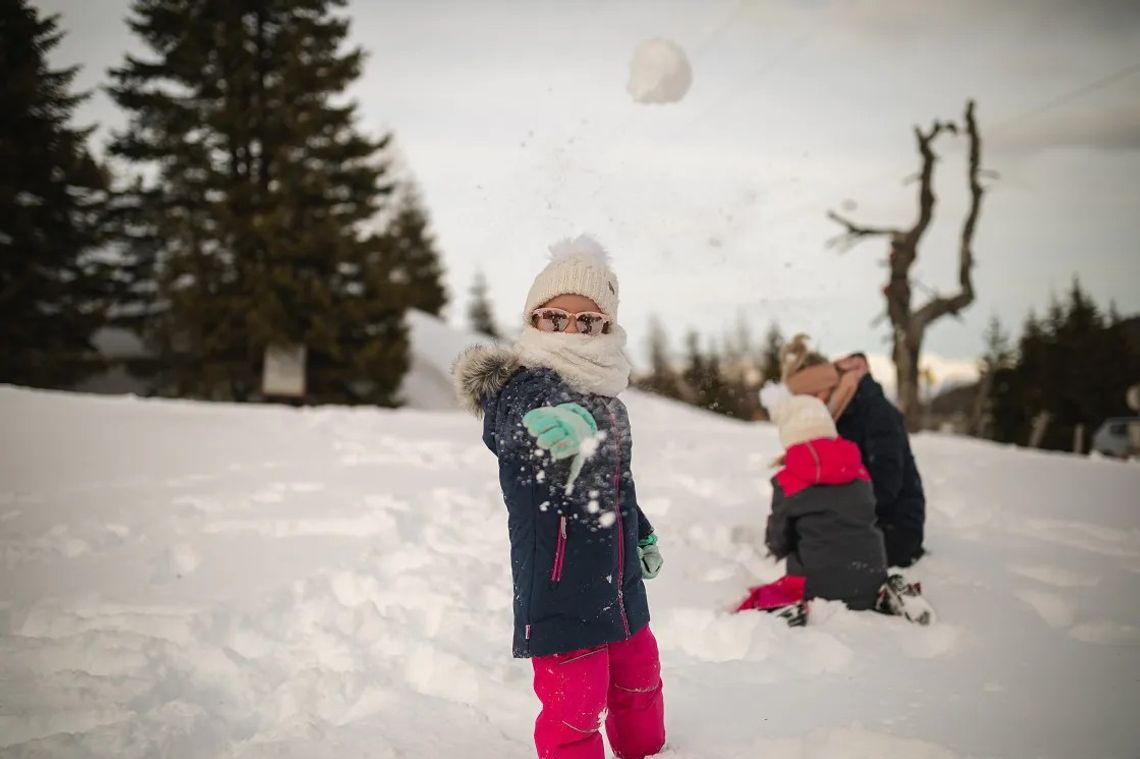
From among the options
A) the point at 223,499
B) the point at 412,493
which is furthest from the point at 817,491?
the point at 223,499

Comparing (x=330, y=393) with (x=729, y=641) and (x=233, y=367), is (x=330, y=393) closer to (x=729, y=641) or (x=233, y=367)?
(x=233, y=367)

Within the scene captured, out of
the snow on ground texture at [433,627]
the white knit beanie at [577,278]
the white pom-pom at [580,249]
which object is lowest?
the snow on ground texture at [433,627]

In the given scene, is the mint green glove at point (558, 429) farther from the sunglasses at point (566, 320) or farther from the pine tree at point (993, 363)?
the pine tree at point (993, 363)

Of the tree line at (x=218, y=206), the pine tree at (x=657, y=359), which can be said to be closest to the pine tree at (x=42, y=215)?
the tree line at (x=218, y=206)

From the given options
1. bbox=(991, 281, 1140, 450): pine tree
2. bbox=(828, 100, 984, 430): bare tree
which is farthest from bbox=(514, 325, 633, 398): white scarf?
bbox=(991, 281, 1140, 450): pine tree

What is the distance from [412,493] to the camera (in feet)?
20.1

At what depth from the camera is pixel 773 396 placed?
4.24 metres

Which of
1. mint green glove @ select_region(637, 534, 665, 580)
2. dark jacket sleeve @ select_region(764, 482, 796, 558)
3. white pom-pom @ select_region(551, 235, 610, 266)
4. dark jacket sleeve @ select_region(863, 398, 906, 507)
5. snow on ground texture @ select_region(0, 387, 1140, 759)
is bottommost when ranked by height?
snow on ground texture @ select_region(0, 387, 1140, 759)

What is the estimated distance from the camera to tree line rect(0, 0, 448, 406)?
17.4 m

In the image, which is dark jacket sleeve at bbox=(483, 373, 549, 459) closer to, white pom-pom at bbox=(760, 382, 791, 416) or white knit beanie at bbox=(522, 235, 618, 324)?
white knit beanie at bbox=(522, 235, 618, 324)

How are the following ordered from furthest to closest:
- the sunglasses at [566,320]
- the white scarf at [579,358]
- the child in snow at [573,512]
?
the sunglasses at [566,320] → the white scarf at [579,358] → the child in snow at [573,512]

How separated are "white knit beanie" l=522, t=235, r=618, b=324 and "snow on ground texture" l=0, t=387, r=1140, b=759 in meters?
1.61

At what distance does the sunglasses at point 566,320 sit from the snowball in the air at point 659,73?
6.74 ft

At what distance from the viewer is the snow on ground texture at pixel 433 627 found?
2.68 metres
